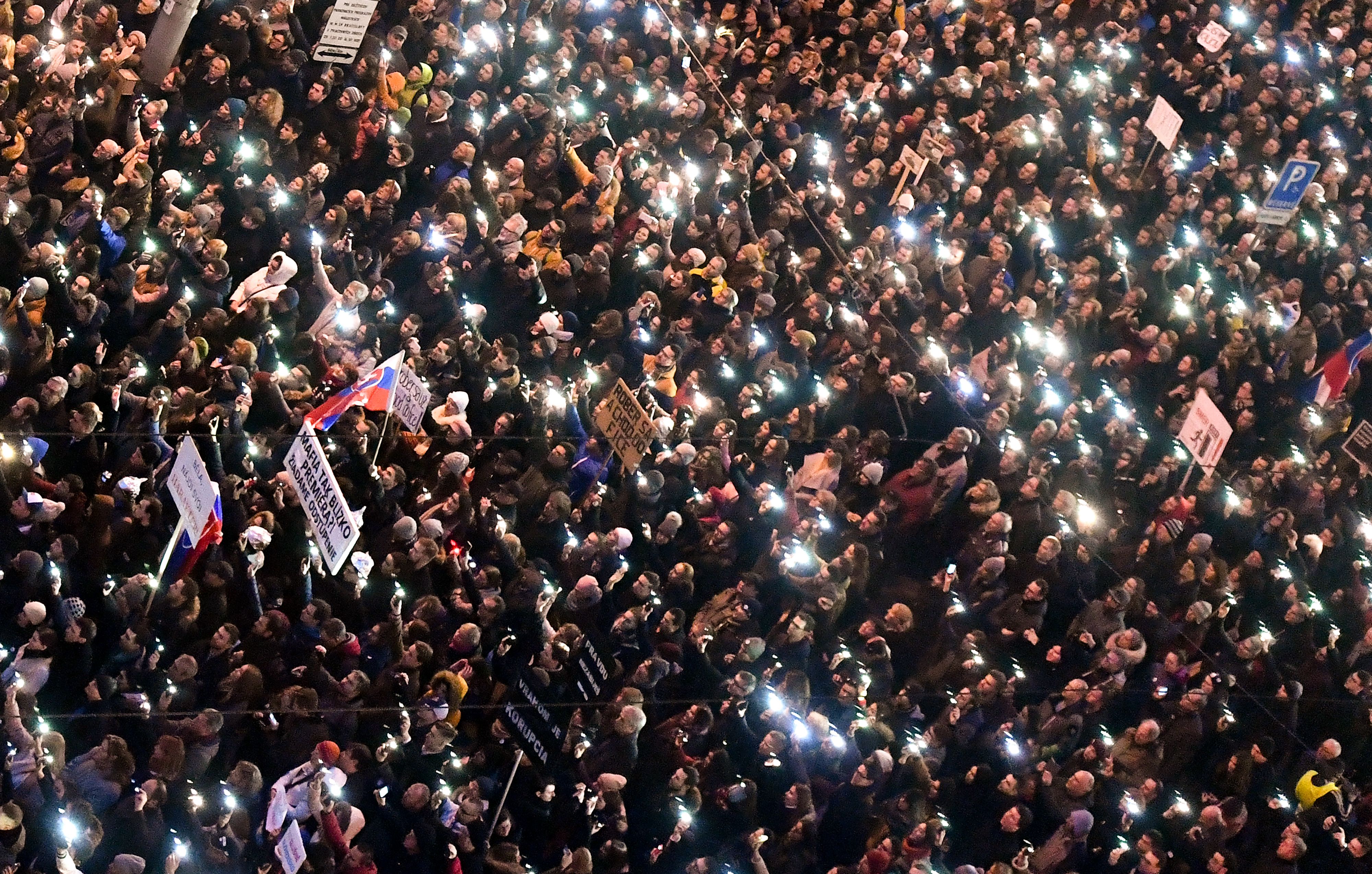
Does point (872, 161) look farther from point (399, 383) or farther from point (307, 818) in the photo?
point (307, 818)

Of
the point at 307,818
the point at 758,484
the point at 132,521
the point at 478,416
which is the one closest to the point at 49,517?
the point at 132,521

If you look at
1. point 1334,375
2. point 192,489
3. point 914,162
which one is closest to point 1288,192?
point 1334,375

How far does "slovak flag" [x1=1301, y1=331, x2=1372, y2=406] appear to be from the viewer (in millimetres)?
17719

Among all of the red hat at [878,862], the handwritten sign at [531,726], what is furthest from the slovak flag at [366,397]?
the red hat at [878,862]

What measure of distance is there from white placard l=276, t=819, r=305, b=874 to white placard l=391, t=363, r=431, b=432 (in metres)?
3.73

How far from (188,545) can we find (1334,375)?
11.9 m

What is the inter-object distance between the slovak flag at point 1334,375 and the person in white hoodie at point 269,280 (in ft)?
33.3

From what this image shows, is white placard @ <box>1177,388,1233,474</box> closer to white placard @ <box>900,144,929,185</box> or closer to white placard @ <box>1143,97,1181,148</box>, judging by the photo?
white placard @ <box>900,144,929,185</box>

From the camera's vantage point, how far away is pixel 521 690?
1106cm

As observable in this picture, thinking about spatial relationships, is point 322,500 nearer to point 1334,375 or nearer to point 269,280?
point 269,280

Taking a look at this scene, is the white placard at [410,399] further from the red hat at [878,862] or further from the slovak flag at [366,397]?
the red hat at [878,862]

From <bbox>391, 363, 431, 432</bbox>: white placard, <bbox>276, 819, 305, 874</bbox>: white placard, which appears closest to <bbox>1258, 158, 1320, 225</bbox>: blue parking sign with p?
<bbox>391, 363, 431, 432</bbox>: white placard

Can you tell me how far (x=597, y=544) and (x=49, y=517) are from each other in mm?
3648

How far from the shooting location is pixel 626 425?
42.7ft
